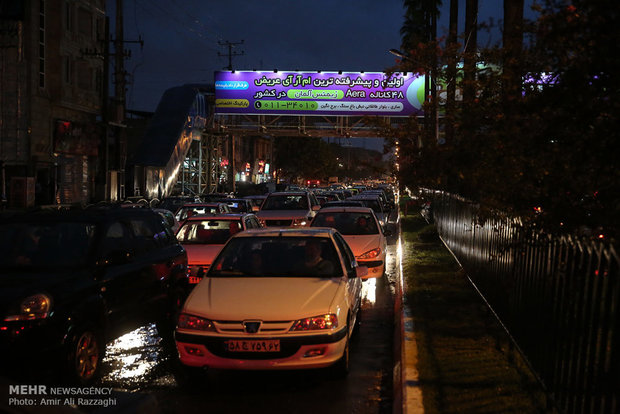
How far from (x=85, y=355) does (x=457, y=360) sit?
3907mm

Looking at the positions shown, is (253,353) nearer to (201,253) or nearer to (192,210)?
(201,253)

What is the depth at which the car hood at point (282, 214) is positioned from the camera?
20.8 meters

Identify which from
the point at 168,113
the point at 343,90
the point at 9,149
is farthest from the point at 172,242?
the point at 168,113

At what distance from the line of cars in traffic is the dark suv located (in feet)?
0.04

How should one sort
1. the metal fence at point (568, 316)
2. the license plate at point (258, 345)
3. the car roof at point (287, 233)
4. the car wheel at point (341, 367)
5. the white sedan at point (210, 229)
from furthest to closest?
the white sedan at point (210, 229) < the car roof at point (287, 233) < the car wheel at point (341, 367) < the license plate at point (258, 345) < the metal fence at point (568, 316)

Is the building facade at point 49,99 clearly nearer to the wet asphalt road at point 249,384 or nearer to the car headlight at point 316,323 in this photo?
the wet asphalt road at point 249,384

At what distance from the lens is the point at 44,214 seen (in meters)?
Answer: 7.66

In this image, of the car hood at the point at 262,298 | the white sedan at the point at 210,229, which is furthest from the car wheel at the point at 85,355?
the white sedan at the point at 210,229

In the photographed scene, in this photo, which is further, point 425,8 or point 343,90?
point 343,90

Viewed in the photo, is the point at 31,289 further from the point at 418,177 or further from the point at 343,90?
the point at 343,90

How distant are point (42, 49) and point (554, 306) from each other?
34500 mm

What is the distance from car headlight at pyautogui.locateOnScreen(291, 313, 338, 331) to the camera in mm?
6434

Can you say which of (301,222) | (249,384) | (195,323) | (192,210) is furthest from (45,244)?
(301,222)

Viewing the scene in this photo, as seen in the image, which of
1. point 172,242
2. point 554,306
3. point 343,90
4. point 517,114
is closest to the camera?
point 517,114
